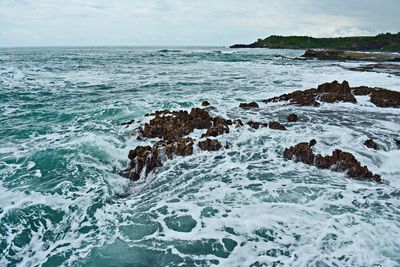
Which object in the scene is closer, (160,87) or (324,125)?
(324,125)

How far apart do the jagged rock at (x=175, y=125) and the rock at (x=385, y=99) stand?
9089mm

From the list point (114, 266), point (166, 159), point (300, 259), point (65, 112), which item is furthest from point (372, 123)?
point (65, 112)

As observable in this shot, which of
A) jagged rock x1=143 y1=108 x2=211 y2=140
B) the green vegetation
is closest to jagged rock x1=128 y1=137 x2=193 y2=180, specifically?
jagged rock x1=143 y1=108 x2=211 y2=140

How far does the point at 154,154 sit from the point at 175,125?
2670 millimetres

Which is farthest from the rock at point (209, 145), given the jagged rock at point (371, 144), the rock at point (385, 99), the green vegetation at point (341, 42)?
the green vegetation at point (341, 42)

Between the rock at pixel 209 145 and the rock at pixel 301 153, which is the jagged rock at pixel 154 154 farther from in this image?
the rock at pixel 301 153

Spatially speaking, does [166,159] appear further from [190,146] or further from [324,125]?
[324,125]

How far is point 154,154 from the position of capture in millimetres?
10008

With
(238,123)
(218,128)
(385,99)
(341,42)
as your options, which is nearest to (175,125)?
(218,128)

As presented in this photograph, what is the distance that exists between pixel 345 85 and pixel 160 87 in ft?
40.5

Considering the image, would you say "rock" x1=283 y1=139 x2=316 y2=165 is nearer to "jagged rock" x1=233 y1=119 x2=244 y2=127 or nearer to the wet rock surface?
"jagged rock" x1=233 y1=119 x2=244 y2=127

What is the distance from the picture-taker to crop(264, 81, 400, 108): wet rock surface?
16.6 m

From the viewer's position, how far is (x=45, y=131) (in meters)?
13.6

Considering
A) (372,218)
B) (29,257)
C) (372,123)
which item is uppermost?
(372,123)
